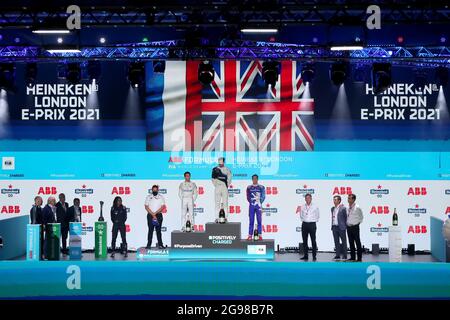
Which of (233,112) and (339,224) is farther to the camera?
(233,112)

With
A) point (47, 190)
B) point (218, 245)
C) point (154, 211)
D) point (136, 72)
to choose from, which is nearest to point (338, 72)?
point (136, 72)

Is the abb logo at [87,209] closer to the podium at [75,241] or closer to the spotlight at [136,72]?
the podium at [75,241]

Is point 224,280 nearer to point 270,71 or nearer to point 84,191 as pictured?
point 270,71

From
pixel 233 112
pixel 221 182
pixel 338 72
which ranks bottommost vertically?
pixel 221 182

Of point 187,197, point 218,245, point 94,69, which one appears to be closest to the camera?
point 218,245

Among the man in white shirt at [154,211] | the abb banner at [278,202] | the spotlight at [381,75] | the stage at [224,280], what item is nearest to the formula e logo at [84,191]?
the abb banner at [278,202]

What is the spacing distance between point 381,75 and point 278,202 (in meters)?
3.88

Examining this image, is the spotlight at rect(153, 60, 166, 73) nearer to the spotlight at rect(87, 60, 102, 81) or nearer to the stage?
the spotlight at rect(87, 60, 102, 81)

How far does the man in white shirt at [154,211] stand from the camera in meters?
16.1

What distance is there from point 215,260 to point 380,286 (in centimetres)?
324

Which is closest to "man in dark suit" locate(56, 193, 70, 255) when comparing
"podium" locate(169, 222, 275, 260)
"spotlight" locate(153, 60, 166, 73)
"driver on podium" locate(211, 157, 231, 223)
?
"podium" locate(169, 222, 275, 260)

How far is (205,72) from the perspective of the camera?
16.4 m

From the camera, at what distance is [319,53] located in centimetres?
1636

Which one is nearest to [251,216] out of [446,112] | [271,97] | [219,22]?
[271,97]
